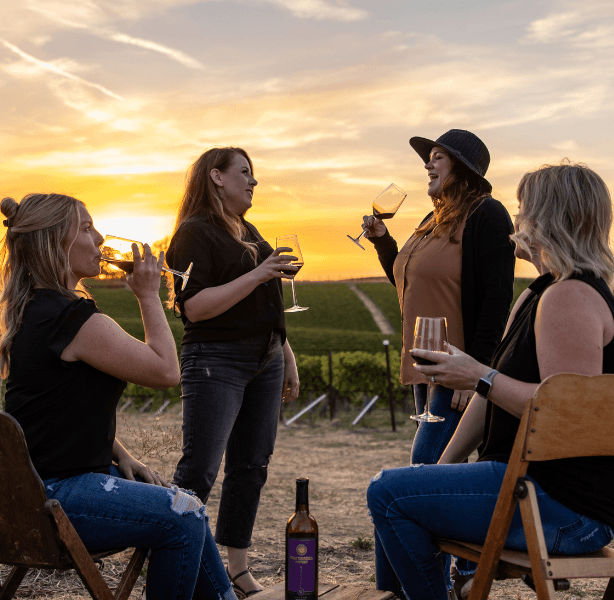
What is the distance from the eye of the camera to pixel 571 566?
2221mm

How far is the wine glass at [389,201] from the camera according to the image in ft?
12.5

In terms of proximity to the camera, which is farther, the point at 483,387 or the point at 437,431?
the point at 437,431

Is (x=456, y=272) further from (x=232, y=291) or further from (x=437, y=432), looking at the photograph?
(x=232, y=291)

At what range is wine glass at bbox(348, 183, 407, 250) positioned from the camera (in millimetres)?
3811

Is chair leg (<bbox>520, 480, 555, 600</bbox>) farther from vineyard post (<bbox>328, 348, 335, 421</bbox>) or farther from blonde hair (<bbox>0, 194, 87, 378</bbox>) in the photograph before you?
vineyard post (<bbox>328, 348, 335, 421</bbox>)

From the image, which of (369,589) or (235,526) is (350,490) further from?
(369,589)

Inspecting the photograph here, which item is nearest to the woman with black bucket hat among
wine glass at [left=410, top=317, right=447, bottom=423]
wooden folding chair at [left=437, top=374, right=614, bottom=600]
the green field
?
wine glass at [left=410, top=317, right=447, bottom=423]

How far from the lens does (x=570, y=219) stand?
2.44 m

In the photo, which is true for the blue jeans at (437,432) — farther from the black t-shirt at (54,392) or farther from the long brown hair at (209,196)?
the black t-shirt at (54,392)

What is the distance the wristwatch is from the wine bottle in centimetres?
Result: 67

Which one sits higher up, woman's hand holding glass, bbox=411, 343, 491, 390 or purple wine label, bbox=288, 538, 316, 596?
woman's hand holding glass, bbox=411, 343, 491, 390

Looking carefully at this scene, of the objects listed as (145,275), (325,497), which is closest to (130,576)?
(145,275)

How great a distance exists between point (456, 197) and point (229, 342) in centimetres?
136

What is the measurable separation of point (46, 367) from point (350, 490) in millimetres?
5448
